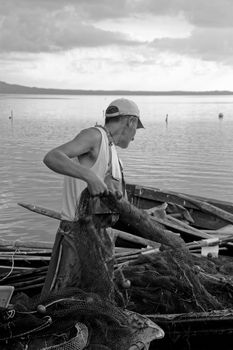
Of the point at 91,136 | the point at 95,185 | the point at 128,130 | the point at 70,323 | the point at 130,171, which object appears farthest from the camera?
the point at 130,171

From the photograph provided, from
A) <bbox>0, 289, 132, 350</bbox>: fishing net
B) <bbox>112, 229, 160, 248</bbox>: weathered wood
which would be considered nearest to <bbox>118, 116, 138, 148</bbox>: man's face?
<bbox>0, 289, 132, 350</bbox>: fishing net

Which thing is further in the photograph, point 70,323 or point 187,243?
point 187,243

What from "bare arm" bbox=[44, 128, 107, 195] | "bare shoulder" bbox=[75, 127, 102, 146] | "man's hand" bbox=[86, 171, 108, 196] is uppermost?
"bare shoulder" bbox=[75, 127, 102, 146]

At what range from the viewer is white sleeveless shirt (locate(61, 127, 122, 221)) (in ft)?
14.6

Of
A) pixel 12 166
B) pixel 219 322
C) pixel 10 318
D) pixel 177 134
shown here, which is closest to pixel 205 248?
pixel 219 322

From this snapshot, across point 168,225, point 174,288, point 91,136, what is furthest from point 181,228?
point 91,136

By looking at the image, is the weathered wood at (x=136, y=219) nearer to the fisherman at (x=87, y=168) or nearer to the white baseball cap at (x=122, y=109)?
the fisherman at (x=87, y=168)

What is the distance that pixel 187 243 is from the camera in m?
8.11

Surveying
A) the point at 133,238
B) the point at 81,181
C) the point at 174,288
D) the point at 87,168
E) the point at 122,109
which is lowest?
the point at 133,238

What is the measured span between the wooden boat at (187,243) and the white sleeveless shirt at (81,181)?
518 millimetres

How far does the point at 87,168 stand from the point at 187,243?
4146 mm

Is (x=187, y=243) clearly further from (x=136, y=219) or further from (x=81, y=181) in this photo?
(x=81, y=181)

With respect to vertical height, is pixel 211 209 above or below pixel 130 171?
above

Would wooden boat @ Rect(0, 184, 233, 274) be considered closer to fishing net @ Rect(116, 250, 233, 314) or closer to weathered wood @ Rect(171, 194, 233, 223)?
weathered wood @ Rect(171, 194, 233, 223)
